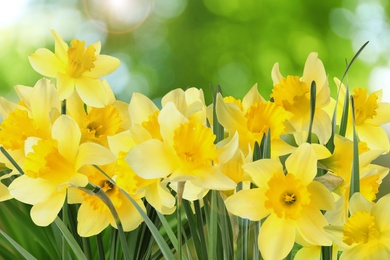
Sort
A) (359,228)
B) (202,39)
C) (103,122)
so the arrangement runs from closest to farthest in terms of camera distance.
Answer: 1. (359,228)
2. (103,122)
3. (202,39)

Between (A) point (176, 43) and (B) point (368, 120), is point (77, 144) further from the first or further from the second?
(A) point (176, 43)

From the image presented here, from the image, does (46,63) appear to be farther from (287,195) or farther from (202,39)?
(202,39)

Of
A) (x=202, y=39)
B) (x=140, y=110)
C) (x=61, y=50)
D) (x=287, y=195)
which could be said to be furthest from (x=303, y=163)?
(x=202, y=39)

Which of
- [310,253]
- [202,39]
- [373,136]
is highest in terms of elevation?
[202,39]

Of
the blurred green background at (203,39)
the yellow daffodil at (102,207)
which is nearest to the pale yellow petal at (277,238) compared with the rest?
the yellow daffodil at (102,207)

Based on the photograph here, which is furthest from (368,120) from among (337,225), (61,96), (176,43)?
(176,43)

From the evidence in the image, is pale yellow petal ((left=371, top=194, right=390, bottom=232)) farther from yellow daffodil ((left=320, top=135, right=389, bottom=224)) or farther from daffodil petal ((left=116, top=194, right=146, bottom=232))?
daffodil petal ((left=116, top=194, right=146, bottom=232))

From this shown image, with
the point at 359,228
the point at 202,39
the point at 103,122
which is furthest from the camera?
the point at 202,39
